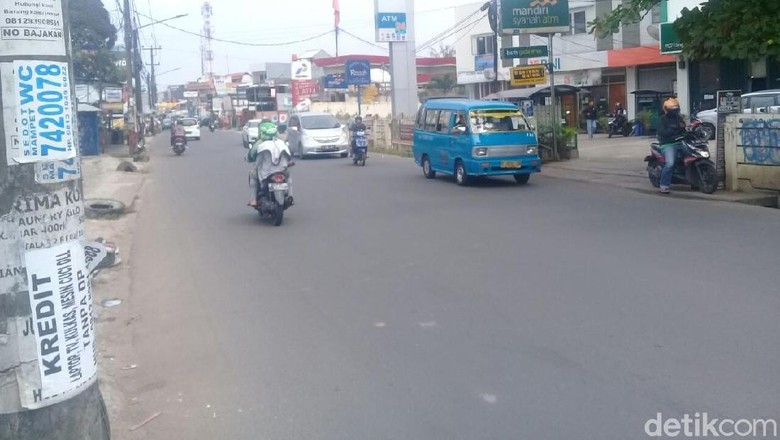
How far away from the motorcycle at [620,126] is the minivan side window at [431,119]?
54.0 feet

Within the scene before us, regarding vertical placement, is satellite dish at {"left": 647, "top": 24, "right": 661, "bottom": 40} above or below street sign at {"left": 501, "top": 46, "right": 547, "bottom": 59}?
A: above

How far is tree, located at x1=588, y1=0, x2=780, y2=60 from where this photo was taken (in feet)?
44.0

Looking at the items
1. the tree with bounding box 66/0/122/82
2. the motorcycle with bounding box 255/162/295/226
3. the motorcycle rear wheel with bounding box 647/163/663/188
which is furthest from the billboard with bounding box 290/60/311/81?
the motorcycle with bounding box 255/162/295/226

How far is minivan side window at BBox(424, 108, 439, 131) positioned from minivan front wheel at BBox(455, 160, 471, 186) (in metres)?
1.66

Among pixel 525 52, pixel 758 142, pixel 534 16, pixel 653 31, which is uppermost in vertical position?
pixel 653 31

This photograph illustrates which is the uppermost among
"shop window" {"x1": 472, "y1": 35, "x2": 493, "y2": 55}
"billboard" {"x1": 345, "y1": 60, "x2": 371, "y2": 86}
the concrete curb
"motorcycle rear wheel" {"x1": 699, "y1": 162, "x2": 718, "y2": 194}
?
"shop window" {"x1": 472, "y1": 35, "x2": 493, "y2": 55}

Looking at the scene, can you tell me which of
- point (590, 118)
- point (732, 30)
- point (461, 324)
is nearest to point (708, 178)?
point (732, 30)

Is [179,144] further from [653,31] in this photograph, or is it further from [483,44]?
[653,31]

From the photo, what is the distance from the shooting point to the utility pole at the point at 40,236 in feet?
14.0

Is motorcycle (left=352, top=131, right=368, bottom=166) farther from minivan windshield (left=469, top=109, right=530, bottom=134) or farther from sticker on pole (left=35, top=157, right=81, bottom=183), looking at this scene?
A: sticker on pole (left=35, top=157, right=81, bottom=183)

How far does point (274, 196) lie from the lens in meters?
13.9

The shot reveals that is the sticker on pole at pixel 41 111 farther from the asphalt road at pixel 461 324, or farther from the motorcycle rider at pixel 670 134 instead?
the motorcycle rider at pixel 670 134

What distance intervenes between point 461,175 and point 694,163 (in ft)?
17.8

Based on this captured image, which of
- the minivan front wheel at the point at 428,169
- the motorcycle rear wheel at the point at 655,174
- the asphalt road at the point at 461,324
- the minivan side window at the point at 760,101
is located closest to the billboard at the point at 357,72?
the minivan front wheel at the point at 428,169
